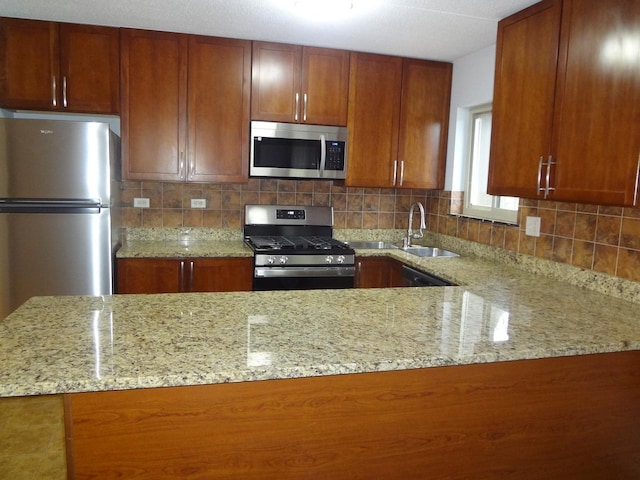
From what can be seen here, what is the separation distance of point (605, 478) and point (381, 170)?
2.41 m

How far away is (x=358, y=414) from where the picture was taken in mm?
1311

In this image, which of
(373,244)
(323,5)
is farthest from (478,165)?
(323,5)

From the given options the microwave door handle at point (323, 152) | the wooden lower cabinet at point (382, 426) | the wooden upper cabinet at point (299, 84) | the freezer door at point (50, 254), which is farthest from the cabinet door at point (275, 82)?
the wooden lower cabinet at point (382, 426)

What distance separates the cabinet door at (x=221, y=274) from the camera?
3.13 meters

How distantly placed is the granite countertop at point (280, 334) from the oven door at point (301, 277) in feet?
4.08

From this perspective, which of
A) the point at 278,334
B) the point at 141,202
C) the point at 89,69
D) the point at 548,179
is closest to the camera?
the point at 278,334

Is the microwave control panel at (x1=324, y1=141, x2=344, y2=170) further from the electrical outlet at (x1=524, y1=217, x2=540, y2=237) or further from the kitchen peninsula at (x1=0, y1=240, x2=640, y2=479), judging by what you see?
the kitchen peninsula at (x1=0, y1=240, x2=640, y2=479)

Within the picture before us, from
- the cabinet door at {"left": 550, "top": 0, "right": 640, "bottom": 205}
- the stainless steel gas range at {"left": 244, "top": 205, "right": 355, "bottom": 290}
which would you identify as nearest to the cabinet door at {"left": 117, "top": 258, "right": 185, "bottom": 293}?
the stainless steel gas range at {"left": 244, "top": 205, "right": 355, "bottom": 290}

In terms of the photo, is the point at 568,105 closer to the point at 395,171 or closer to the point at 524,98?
the point at 524,98

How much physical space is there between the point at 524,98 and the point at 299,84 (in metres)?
1.60

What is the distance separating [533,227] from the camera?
2.71 m

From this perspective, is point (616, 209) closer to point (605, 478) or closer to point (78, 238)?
point (605, 478)

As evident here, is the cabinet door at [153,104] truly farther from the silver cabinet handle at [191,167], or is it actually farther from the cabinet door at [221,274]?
the cabinet door at [221,274]

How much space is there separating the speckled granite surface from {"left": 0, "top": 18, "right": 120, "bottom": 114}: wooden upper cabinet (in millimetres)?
1837
